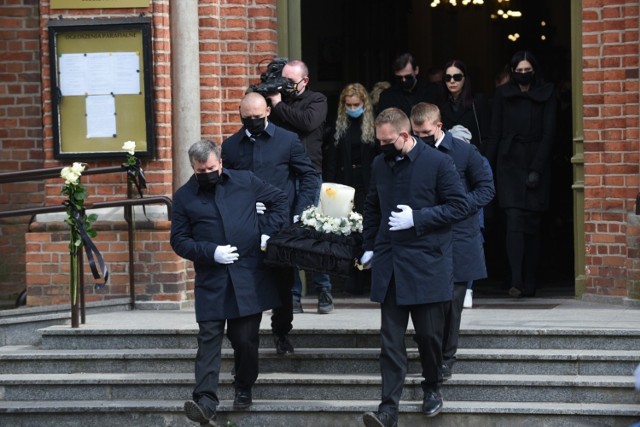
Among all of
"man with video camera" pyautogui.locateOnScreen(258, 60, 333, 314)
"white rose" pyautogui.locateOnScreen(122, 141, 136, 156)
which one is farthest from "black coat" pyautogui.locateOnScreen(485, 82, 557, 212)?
"white rose" pyautogui.locateOnScreen(122, 141, 136, 156)

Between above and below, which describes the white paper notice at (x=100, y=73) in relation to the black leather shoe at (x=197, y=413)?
above

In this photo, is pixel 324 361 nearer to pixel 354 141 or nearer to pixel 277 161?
pixel 277 161

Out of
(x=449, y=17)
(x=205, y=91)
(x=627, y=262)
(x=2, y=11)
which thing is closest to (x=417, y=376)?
(x=627, y=262)

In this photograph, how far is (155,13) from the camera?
39.6ft

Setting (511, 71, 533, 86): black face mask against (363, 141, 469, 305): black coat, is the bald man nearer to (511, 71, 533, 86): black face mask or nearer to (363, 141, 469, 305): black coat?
(363, 141, 469, 305): black coat

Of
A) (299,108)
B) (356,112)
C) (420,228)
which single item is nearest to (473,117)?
(356,112)

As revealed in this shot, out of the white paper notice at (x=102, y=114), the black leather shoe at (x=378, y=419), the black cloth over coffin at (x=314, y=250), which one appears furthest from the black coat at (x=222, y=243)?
the white paper notice at (x=102, y=114)

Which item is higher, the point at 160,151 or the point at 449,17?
the point at 449,17

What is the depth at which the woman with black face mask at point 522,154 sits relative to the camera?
12.3 m

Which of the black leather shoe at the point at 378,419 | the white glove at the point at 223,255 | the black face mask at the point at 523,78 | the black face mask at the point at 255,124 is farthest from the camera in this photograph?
the black face mask at the point at 523,78

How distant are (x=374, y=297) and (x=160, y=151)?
3.34 meters

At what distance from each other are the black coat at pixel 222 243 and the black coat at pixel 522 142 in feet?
10.9

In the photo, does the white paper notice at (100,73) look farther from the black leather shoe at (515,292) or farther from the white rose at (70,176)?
the black leather shoe at (515,292)

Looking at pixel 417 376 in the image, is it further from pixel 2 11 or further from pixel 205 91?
pixel 2 11
